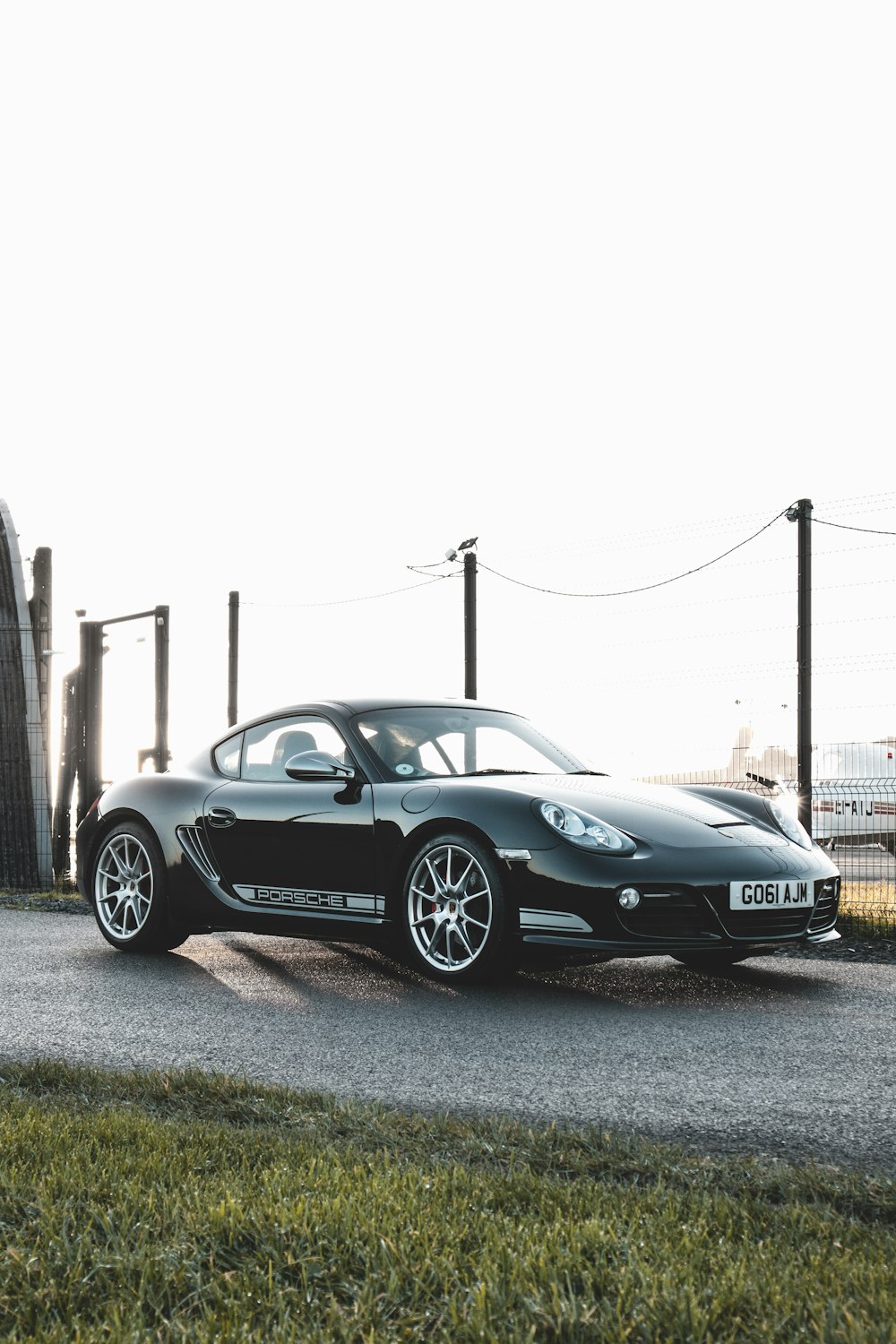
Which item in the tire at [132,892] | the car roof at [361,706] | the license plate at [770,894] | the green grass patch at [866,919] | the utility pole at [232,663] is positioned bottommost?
the green grass patch at [866,919]

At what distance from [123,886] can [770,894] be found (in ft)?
12.0

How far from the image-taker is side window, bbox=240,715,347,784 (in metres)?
6.74

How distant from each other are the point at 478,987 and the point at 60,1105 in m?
2.50

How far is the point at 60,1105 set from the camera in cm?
350

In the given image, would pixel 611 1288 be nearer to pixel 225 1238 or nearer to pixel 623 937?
pixel 225 1238

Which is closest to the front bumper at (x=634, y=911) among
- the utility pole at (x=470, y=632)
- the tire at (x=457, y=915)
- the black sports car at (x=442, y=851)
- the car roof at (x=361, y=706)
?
the black sports car at (x=442, y=851)

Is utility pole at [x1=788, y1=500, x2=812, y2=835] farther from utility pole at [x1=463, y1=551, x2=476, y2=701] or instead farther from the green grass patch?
utility pole at [x1=463, y1=551, x2=476, y2=701]

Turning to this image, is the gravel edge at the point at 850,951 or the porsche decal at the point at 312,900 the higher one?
the porsche decal at the point at 312,900

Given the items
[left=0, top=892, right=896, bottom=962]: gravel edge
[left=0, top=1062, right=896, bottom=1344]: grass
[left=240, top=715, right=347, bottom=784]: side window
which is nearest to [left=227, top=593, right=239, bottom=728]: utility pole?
[left=240, top=715, right=347, bottom=784]: side window

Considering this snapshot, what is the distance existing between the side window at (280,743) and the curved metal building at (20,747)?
6.32 meters

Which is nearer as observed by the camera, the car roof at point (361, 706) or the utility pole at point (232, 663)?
the car roof at point (361, 706)

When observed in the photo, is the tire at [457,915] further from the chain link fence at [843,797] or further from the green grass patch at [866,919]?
the green grass patch at [866,919]

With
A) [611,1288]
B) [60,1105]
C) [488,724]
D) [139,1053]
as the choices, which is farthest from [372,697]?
[611,1288]

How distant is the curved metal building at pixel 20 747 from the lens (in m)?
12.5
